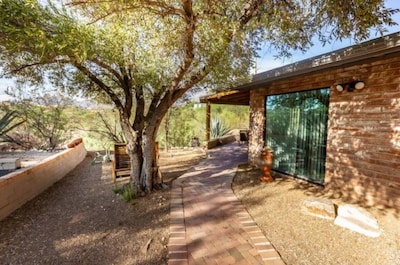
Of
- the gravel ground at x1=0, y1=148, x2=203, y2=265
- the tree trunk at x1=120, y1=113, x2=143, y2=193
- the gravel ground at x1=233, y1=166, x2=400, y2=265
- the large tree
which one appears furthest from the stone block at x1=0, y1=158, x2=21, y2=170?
the gravel ground at x1=233, y1=166, x2=400, y2=265

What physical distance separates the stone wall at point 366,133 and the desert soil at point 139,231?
0.41 m

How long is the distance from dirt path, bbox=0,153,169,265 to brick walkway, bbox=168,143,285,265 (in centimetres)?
22

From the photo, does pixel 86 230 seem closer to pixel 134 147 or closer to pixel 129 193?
pixel 129 193

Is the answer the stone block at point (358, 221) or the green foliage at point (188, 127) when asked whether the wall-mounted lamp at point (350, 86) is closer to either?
the stone block at point (358, 221)

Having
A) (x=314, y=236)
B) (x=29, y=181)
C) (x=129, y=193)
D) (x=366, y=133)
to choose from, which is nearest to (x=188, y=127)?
(x=129, y=193)

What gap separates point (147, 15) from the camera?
3.49 m

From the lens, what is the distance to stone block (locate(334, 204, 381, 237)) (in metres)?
3.19

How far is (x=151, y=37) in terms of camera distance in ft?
12.6

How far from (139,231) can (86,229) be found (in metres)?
0.84

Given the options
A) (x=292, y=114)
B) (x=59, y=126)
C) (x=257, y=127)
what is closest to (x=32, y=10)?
(x=292, y=114)

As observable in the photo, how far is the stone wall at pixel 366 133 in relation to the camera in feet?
12.1

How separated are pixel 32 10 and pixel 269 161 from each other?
519cm

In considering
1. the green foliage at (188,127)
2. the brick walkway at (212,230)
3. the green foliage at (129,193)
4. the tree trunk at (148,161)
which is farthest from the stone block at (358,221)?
the green foliage at (188,127)

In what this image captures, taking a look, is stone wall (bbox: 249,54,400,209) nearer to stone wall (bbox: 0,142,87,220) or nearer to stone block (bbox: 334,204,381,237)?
stone block (bbox: 334,204,381,237)
